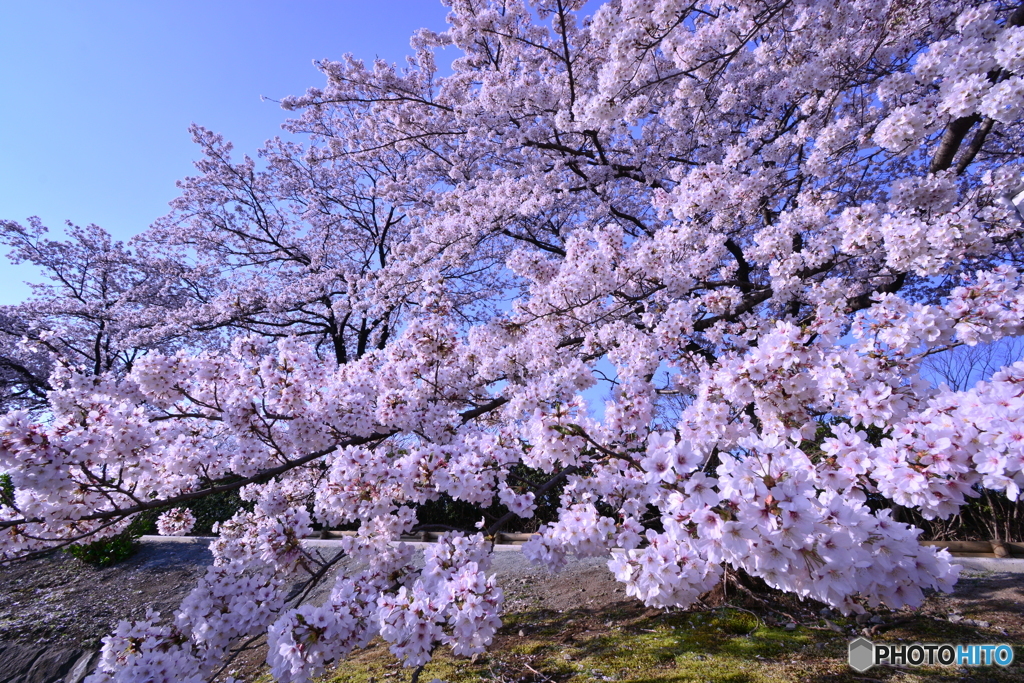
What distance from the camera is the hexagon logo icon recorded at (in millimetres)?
2898

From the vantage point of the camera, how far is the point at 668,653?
339cm

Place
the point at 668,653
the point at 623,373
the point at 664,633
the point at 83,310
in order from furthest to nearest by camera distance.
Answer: the point at 83,310
the point at 623,373
the point at 664,633
the point at 668,653

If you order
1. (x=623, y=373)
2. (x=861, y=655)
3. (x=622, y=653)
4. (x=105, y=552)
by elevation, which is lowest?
(x=105, y=552)

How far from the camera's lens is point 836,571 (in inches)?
58.2

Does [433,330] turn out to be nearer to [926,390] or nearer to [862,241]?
[926,390]

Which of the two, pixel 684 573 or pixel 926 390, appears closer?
pixel 684 573

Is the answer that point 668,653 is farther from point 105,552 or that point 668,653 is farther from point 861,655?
point 105,552

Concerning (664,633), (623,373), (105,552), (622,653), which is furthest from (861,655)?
(105,552)

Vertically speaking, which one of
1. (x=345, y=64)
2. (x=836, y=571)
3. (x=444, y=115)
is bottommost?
(x=836, y=571)

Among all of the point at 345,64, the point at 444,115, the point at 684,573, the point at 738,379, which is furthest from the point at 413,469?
the point at 345,64

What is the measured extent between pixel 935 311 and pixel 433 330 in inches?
160

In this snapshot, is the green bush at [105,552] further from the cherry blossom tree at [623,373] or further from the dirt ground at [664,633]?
the cherry blossom tree at [623,373]

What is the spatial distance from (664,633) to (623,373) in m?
2.41

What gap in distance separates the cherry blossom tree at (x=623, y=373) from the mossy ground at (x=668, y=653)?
0.85 meters
